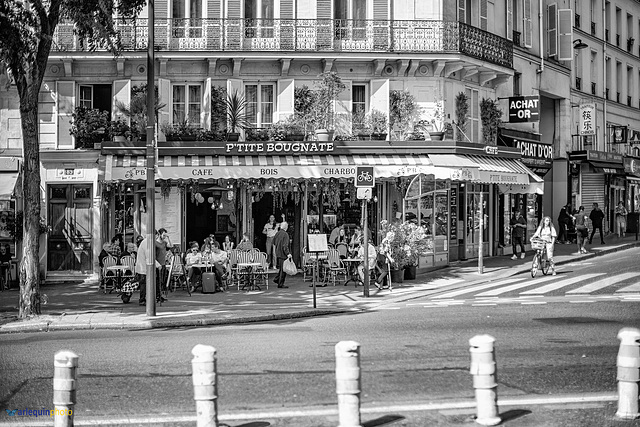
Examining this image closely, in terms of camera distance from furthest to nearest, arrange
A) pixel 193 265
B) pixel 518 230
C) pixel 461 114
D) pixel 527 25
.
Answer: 1. pixel 527 25
2. pixel 518 230
3. pixel 461 114
4. pixel 193 265

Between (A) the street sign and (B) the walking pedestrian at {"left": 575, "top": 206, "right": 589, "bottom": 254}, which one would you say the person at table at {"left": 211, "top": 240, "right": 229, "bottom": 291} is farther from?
(B) the walking pedestrian at {"left": 575, "top": 206, "right": 589, "bottom": 254}

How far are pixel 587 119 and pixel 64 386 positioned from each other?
31702 millimetres

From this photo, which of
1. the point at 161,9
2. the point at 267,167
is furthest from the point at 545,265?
the point at 161,9

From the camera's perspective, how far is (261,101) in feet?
79.5

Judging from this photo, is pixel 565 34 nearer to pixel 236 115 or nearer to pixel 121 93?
pixel 236 115

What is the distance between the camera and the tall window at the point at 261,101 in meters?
24.2

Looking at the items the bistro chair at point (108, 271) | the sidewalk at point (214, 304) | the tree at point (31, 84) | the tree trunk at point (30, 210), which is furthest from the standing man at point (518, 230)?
the tree trunk at point (30, 210)

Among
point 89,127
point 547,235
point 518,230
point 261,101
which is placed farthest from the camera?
point 518,230

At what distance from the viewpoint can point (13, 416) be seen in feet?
25.3

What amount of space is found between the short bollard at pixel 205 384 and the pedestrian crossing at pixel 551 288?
1109cm

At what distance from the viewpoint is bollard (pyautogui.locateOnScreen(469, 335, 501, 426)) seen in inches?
276

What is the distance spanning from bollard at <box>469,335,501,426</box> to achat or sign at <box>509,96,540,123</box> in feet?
72.8

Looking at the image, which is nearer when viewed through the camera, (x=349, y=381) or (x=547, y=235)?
(x=349, y=381)

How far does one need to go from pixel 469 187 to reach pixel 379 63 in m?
5.81
